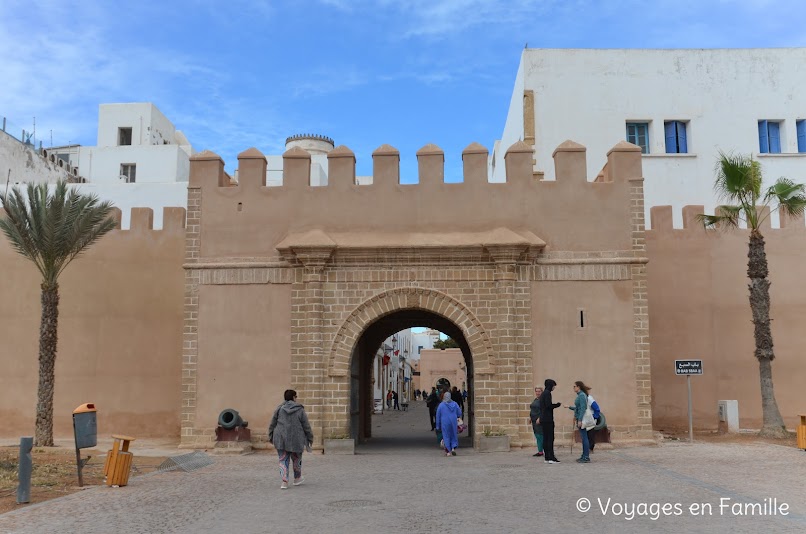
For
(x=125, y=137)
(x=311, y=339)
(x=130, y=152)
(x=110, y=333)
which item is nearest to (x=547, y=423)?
(x=311, y=339)

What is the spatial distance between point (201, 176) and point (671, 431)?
12.3m

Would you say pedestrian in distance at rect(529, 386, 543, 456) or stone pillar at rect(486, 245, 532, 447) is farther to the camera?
stone pillar at rect(486, 245, 532, 447)

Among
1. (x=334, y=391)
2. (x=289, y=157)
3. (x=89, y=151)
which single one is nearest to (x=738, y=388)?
(x=334, y=391)

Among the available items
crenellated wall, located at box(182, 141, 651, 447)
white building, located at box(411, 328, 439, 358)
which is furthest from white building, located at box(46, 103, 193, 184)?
white building, located at box(411, 328, 439, 358)

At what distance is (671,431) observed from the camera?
1861 centimetres

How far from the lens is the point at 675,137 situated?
27016 mm

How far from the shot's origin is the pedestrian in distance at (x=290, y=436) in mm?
10570

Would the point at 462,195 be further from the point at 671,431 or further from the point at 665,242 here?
the point at 671,431

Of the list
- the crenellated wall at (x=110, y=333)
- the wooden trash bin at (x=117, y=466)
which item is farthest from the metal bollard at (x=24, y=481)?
the crenellated wall at (x=110, y=333)

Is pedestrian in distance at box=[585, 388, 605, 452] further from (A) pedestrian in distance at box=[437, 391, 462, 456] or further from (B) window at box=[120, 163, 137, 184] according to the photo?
(B) window at box=[120, 163, 137, 184]

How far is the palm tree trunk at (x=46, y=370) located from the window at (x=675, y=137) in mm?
20031

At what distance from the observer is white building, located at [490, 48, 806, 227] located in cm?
2652

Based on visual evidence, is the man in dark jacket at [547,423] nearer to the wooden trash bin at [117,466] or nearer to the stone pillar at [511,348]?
the stone pillar at [511,348]

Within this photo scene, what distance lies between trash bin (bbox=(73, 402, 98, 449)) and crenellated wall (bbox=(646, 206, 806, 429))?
42.9ft
